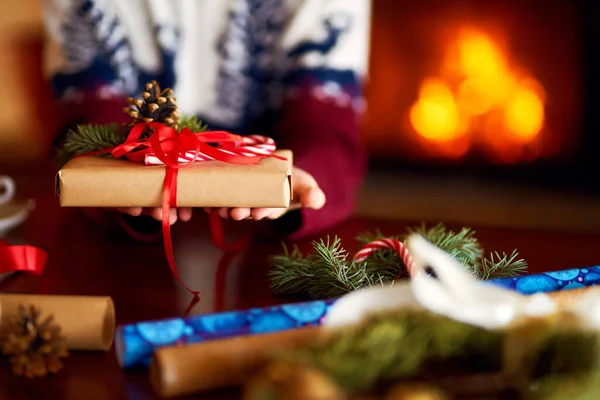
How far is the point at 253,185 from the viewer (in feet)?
2.02

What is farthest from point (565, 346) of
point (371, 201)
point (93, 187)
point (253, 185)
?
point (371, 201)

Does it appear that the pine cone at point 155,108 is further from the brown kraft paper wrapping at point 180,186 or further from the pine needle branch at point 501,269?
Result: the pine needle branch at point 501,269

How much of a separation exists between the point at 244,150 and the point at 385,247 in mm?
167

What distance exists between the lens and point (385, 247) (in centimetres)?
64

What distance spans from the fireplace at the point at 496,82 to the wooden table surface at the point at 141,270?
42.8 inches

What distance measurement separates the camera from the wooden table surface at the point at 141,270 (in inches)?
18.8

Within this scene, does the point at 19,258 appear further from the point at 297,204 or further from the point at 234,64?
the point at 234,64

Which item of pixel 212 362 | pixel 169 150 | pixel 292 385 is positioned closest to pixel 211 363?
pixel 212 362

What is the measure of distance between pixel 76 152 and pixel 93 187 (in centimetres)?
10

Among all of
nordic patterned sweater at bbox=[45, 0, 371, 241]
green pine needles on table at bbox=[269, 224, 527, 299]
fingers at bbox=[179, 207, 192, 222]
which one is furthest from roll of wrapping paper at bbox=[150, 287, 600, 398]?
nordic patterned sweater at bbox=[45, 0, 371, 241]

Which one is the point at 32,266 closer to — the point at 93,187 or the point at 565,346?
the point at 93,187

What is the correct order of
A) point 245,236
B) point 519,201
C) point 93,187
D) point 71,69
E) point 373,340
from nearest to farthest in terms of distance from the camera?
point 373,340
point 93,187
point 245,236
point 71,69
point 519,201

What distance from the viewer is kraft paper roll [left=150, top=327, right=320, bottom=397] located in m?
0.43

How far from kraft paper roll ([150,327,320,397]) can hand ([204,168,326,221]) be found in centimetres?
22
